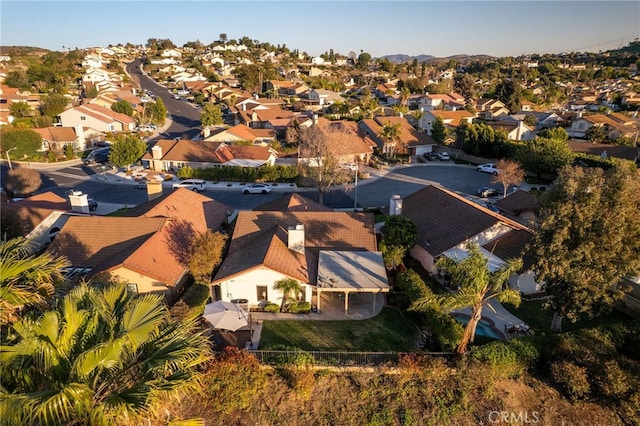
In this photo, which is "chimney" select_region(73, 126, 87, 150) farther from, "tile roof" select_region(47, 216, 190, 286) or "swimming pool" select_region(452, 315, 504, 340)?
"swimming pool" select_region(452, 315, 504, 340)

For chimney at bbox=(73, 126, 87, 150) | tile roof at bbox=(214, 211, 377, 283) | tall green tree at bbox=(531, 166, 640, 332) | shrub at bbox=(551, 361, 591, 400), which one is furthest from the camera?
chimney at bbox=(73, 126, 87, 150)

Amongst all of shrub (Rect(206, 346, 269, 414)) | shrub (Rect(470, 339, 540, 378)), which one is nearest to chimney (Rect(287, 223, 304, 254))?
shrub (Rect(206, 346, 269, 414))

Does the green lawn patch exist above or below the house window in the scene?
below

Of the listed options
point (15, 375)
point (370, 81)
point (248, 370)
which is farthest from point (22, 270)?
point (370, 81)

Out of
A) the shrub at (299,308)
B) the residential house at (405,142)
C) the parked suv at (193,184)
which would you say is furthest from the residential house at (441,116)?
the shrub at (299,308)

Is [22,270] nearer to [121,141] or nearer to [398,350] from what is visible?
[398,350]

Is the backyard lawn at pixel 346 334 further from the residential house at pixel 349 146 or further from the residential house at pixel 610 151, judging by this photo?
the residential house at pixel 610 151
